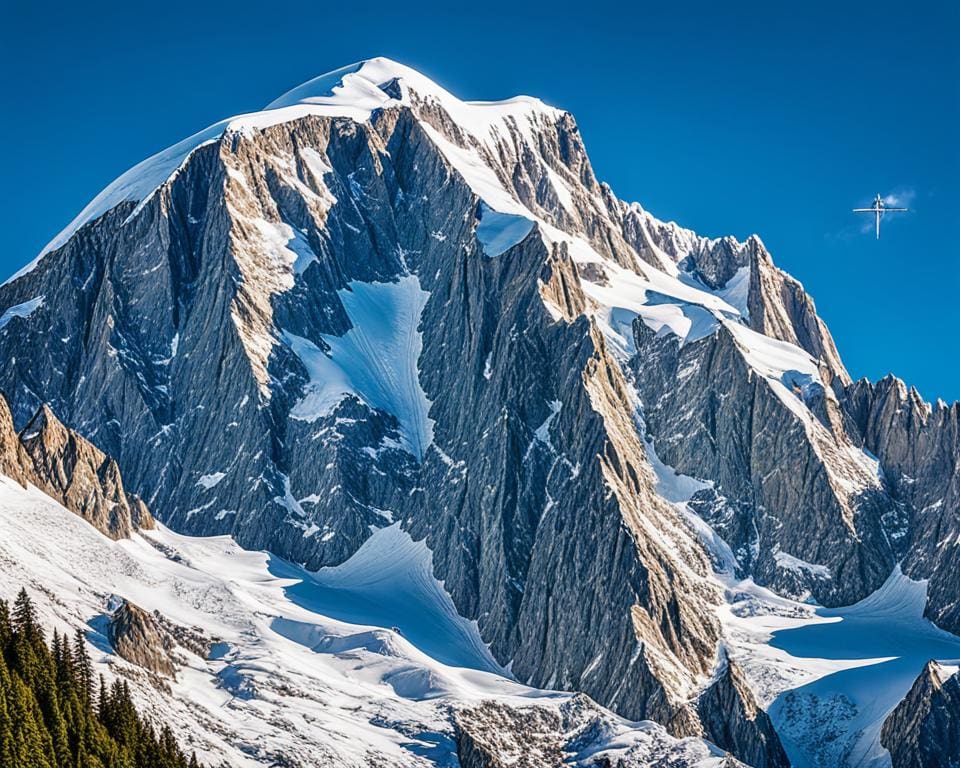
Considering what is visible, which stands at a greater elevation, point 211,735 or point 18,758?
point 211,735

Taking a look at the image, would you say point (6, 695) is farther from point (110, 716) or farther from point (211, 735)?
point (211, 735)

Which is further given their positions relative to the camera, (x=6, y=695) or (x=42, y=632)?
(x=42, y=632)

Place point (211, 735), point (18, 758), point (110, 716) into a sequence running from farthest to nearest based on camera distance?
point (211, 735), point (110, 716), point (18, 758)

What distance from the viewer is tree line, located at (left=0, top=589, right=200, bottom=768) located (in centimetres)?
16288

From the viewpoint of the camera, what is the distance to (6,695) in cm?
16525

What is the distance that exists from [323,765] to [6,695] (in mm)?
43735

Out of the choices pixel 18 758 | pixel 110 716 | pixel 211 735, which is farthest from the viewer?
pixel 211 735

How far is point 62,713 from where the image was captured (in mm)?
172750

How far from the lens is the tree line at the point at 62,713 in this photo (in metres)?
163

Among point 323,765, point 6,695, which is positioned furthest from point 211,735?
point 6,695

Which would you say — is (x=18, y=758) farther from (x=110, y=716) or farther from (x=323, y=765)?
(x=323, y=765)

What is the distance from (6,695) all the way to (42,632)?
25340mm

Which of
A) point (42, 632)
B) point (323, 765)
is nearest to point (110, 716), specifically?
point (42, 632)

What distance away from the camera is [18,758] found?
6225 inches
